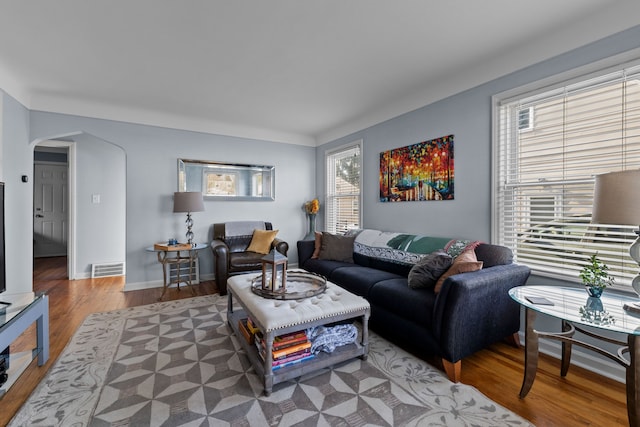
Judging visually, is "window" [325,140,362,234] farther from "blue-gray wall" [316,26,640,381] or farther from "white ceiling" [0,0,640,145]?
"white ceiling" [0,0,640,145]

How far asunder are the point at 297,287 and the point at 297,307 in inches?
18.4

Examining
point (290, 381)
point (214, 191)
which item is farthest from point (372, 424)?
point (214, 191)

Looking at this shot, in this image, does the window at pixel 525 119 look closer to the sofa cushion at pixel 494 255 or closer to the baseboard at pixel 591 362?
the sofa cushion at pixel 494 255

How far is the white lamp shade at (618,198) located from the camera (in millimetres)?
1383

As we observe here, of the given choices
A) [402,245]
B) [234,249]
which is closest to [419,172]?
[402,245]

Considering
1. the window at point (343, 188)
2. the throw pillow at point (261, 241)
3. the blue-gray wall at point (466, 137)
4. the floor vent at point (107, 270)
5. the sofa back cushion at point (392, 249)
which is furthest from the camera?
the floor vent at point (107, 270)

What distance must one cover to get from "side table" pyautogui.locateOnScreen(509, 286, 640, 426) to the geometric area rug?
448 mm

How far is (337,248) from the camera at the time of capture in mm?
3648

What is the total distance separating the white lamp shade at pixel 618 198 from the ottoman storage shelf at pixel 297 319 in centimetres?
147

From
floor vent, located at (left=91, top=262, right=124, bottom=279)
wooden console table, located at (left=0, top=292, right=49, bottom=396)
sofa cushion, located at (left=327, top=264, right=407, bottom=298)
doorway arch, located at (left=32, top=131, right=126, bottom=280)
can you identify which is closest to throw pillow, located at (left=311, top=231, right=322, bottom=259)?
sofa cushion, located at (left=327, top=264, right=407, bottom=298)

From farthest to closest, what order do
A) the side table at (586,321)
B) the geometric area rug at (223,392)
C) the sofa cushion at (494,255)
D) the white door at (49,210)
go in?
the white door at (49,210) → the sofa cushion at (494,255) → the geometric area rug at (223,392) → the side table at (586,321)

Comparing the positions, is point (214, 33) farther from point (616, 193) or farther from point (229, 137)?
point (616, 193)

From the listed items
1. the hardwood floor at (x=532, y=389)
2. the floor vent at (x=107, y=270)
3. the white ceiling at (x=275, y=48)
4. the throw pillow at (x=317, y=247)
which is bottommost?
the hardwood floor at (x=532, y=389)

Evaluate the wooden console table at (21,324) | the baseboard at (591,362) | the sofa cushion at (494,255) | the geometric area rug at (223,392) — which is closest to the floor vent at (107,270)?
the geometric area rug at (223,392)
